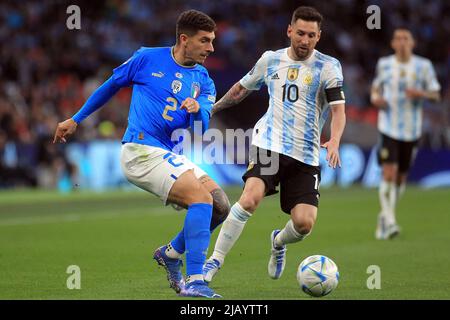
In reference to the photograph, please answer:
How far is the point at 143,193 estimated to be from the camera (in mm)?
22031

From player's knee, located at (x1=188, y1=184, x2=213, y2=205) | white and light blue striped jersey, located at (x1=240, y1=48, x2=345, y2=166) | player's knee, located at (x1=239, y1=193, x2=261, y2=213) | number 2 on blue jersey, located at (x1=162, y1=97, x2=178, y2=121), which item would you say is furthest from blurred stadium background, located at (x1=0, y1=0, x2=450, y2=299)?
number 2 on blue jersey, located at (x1=162, y1=97, x2=178, y2=121)

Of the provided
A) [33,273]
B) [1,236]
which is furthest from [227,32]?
[33,273]

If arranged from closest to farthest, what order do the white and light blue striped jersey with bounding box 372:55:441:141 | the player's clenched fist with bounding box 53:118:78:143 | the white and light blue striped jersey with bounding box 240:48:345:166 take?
1. the player's clenched fist with bounding box 53:118:78:143
2. the white and light blue striped jersey with bounding box 240:48:345:166
3. the white and light blue striped jersey with bounding box 372:55:441:141

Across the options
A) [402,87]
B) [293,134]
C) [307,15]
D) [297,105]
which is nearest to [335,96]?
[297,105]

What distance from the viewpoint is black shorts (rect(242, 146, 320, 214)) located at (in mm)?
8719

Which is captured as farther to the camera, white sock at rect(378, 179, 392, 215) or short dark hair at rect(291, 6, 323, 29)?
white sock at rect(378, 179, 392, 215)

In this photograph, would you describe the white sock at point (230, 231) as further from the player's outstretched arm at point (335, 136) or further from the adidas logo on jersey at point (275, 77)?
the adidas logo on jersey at point (275, 77)

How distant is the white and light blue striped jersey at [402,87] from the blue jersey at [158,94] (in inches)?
249

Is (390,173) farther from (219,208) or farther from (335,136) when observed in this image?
(219,208)

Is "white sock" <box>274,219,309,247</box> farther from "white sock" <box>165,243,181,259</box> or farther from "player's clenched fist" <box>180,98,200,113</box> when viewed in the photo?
"player's clenched fist" <box>180,98,200,113</box>

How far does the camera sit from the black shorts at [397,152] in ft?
45.4

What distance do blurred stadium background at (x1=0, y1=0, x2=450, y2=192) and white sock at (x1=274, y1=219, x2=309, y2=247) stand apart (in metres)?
13.4

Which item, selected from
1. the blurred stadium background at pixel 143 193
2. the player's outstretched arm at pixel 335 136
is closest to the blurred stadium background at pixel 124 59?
the blurred stadium background at pixel 143 193

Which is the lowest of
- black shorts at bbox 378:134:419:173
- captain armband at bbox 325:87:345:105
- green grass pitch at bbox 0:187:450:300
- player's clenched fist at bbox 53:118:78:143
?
green grass pitch at bbox 0:187:450:300
